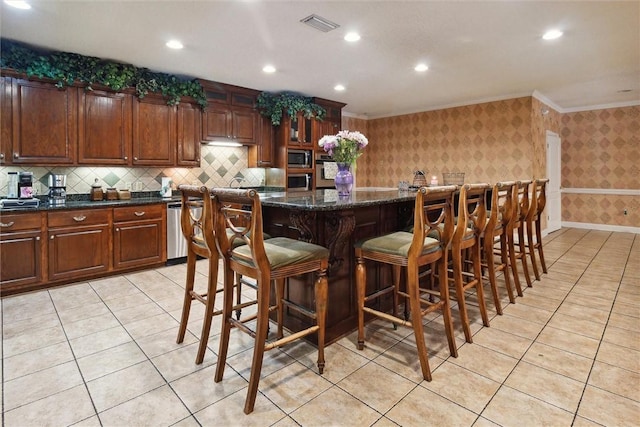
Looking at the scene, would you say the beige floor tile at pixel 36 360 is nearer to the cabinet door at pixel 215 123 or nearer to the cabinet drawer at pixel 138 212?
the cabinet drawer at pixel 138 212

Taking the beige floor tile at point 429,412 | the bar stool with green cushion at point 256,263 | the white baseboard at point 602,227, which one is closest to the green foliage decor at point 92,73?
the bar stool with green cushion at point 256,263

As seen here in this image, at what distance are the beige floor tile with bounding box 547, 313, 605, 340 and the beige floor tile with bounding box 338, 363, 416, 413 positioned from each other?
152 centimetres

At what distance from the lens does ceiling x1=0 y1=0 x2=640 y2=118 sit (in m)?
2.85

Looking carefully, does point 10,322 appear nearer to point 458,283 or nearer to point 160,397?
point 160,397

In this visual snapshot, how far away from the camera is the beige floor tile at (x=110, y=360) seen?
213cm

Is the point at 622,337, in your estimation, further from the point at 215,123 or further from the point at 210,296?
the point at 215,123

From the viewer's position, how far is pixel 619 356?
2268 millimetres

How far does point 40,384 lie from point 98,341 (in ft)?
1.74

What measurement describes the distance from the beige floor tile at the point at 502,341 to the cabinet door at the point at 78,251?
12.7ft

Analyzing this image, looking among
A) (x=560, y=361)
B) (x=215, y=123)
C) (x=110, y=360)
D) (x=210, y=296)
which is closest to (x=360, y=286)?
(x=210, y=296)

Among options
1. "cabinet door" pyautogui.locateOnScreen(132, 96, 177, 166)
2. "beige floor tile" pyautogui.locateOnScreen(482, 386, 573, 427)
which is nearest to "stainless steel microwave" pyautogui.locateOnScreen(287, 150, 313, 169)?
"cabinet door" pyautogui.locateOnScreen(132, 96, 177, 166)

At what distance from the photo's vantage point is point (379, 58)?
4047 millimetres

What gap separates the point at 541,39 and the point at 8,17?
477 cm

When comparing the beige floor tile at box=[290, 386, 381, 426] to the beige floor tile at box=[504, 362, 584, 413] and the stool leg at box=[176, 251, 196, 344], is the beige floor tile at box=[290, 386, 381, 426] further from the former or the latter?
the stool leg at box=[176, 251, 196, 344]
